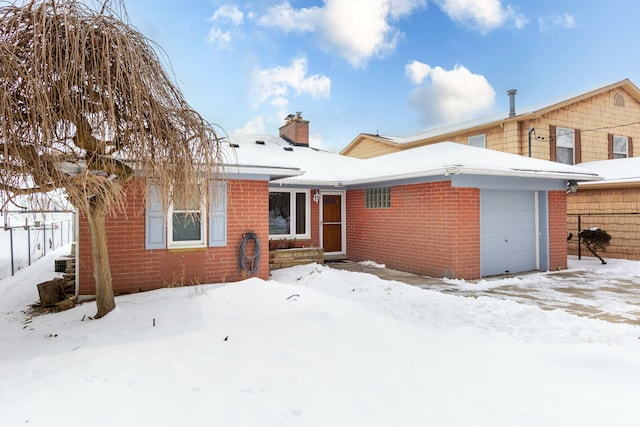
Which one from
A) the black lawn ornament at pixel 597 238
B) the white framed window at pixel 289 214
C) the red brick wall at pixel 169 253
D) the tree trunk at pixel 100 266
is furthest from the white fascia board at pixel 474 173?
the tree trunk at pixel 100 266

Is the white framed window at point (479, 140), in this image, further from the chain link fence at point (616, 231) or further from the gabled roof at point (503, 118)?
the chain link fence at point (616, 231)

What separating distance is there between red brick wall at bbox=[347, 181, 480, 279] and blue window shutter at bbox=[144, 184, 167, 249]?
242 inches

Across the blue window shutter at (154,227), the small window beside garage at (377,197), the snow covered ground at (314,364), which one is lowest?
the snow covered ground at (314,364)

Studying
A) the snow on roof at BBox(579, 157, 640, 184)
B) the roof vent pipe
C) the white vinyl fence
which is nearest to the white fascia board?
the snow on roof at BBox(579, 157, 640, 184)

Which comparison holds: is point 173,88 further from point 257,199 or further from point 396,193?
point 396,193

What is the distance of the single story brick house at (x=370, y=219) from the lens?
7617 millimetres

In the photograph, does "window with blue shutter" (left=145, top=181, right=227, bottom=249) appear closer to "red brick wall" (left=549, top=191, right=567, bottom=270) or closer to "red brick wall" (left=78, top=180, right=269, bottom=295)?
"red brick wall" (left=78, top=180, right=269, bottom=295)

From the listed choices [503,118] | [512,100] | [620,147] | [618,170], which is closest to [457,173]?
[618,170]

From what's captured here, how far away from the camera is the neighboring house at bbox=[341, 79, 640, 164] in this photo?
14758 mm

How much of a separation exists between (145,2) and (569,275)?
1094 centimetres

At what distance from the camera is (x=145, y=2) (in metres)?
5.66

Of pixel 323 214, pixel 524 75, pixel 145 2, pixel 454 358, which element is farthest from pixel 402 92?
pixel 454 358

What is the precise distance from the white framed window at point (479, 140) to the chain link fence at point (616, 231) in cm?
457

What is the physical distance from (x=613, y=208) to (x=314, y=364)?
12935 millimetres
